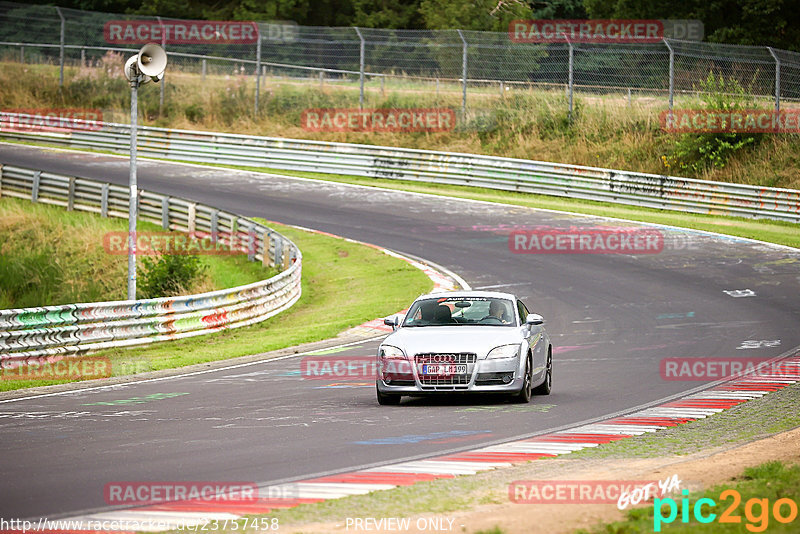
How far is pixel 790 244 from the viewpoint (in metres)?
27.9

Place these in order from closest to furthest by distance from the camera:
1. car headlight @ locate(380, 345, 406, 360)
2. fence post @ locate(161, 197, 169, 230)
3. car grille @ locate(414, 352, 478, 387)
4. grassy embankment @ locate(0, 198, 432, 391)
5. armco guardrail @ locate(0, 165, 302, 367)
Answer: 1. car grille @ locate(414, 352, 478, 387)
2. car headlight @ locate(380, 345, 406, 360)
3. armco guardrail @ locate(0, 165, 302, 367)
4. grassy embankment @ locate(0, 198, 432, 391)
5. fence post @ locate(161, 197, 169, 230)

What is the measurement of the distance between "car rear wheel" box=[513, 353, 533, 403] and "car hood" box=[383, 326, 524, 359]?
314mm

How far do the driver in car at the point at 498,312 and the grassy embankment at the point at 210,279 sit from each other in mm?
5597

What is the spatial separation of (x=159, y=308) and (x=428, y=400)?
25.0ft

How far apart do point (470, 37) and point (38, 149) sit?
18.2 metres

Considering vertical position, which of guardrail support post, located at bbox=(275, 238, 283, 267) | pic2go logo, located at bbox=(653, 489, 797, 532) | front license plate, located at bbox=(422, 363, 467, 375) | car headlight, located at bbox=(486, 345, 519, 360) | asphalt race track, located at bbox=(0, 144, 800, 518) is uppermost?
pic2go logo, located at bbox=(653, 489, 797, 532)

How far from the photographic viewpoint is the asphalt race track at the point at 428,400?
9.24 m

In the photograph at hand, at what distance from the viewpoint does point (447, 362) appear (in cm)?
1255

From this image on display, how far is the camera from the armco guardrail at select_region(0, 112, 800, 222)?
32.8 meters
